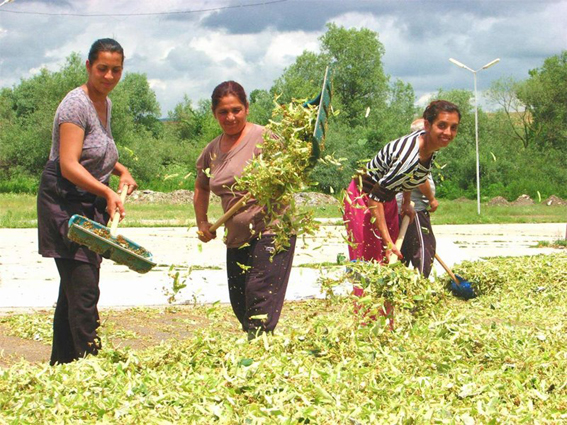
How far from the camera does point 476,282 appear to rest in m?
8.13

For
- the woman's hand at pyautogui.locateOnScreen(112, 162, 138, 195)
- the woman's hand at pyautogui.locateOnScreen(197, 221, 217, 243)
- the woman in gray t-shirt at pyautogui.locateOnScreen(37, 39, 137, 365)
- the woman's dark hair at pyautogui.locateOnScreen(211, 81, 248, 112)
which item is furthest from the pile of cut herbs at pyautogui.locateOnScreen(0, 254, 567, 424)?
the woman's dark hair at pyautogui.locateOnScreen(211, 81, 248, 112)

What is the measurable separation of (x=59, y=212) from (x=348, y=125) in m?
49.7

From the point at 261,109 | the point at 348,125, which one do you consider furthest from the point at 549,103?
the point at 261,109

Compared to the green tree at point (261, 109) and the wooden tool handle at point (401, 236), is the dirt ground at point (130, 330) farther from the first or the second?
the green tree at point (261, 109)

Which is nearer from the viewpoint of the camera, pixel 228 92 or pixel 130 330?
pixel 228 92

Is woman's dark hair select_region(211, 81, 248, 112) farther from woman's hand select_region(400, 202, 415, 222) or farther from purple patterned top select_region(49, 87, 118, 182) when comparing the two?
woman's hand select_region(400, 202, 415, 222)

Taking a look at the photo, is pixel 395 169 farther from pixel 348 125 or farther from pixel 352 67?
pixel 352 67

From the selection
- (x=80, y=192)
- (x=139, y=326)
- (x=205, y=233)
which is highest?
(x=80, y=192)

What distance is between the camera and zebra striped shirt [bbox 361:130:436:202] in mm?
5156

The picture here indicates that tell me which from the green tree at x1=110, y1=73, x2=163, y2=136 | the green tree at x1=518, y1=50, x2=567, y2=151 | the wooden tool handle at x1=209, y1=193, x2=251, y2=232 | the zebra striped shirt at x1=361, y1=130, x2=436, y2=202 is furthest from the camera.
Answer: the green tree at x1=110, y1=73, x2=163, y2=136

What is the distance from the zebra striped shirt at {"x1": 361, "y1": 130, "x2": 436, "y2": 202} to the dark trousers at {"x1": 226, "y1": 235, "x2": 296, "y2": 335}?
828mm

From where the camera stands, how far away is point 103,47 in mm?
4312

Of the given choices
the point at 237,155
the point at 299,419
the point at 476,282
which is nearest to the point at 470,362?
the point at 299,419

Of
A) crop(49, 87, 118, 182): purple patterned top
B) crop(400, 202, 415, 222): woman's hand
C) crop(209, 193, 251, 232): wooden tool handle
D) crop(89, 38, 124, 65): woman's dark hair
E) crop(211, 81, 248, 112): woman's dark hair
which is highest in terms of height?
crop(89, 38, 124, 65): woman's dark hair
